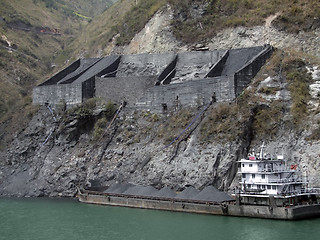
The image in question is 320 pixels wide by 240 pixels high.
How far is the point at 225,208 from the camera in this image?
120 feet

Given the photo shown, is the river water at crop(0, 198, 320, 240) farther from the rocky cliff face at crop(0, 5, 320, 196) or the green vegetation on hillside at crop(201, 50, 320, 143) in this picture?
the green vegetation on hillside at crop(201, 50, 320, 143)

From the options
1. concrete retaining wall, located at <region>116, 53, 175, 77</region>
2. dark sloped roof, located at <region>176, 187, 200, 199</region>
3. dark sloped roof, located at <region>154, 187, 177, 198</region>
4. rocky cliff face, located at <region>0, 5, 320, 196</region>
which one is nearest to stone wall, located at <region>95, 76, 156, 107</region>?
rocky cliff face, located at <region>0, 5, 320, 196</region>

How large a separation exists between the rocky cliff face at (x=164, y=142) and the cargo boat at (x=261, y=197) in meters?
1.66

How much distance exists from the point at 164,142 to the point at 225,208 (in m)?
10.9

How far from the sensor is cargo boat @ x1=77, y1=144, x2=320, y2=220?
35312mm

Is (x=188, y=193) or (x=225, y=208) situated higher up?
(x=188, y=193)

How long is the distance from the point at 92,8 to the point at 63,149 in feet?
274

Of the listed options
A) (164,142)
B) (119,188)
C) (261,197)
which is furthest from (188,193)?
(119,188)

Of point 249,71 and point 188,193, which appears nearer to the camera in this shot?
point 188,193

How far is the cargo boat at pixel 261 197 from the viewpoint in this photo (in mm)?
35312

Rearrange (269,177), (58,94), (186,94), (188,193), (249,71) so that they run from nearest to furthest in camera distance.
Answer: (269,177) → (188,193) → (249,71) → (186,94) → (58,94)

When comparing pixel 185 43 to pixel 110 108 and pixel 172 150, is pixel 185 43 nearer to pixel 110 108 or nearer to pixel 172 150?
pixel 110 108

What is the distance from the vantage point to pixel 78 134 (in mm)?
53844

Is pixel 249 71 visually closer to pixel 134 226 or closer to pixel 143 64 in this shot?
pixel 143 64
